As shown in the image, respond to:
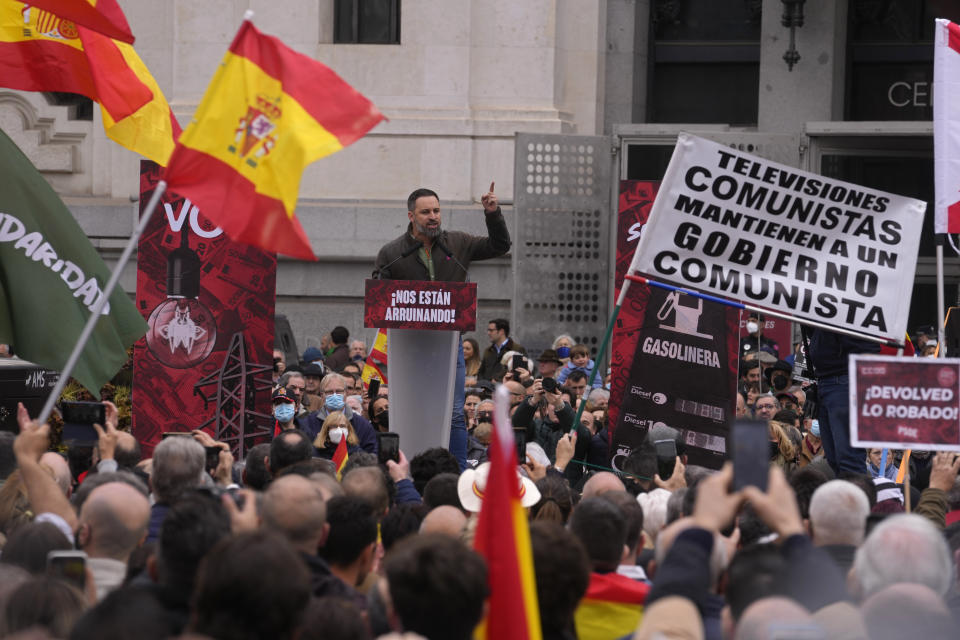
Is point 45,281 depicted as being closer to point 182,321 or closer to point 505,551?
point 182,321

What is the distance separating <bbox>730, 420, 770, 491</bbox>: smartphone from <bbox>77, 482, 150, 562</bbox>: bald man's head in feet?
6.81

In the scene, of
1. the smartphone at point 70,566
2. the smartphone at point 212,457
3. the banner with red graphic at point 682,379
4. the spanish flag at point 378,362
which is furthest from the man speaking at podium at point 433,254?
the smartphone at point 70,566

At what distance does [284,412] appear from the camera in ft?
35.1

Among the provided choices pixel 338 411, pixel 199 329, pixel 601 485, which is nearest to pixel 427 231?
pixel 338 411

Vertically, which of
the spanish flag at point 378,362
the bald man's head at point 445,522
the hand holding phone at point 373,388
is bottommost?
the bald man's head at point 445,522

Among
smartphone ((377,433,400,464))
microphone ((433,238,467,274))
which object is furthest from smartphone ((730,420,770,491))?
microphone ((433,238,467,274))

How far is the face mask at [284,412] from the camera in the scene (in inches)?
Result: 421

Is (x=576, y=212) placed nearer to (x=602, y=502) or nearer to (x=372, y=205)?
(x=372, y=205)

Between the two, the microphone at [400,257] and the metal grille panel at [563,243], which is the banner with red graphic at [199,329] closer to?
the microphone at [400,257]

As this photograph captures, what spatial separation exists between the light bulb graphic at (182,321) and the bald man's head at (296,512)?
16.6 ft

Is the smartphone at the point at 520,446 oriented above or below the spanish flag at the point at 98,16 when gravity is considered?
below

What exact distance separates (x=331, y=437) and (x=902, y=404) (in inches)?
141

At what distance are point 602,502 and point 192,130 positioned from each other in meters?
2.46

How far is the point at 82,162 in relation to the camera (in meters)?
19.7
